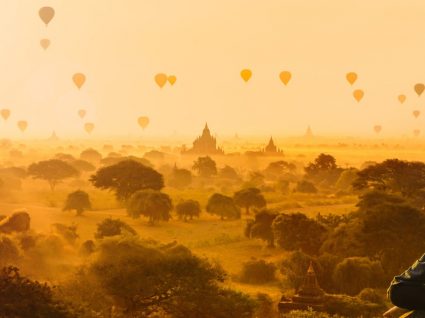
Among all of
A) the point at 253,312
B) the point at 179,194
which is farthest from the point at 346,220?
the point at 179,194

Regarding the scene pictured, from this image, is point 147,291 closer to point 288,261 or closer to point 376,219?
point 288,261

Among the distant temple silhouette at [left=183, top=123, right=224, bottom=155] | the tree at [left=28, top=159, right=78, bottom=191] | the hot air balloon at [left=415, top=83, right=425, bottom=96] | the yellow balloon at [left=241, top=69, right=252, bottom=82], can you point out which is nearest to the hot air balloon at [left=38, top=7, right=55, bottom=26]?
the tree at [left=28, top=159, right=78, bottom=191]

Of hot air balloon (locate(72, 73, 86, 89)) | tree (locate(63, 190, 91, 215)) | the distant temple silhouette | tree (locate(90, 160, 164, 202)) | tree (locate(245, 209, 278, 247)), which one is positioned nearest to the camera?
tree (locate(245, 209, 278, 247))

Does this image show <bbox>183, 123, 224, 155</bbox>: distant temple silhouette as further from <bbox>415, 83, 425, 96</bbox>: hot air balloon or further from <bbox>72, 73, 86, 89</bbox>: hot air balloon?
<bbox>415, 83, 425, 96</bbox>: hot air balloon

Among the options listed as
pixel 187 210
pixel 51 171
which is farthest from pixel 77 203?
pixel 51 171

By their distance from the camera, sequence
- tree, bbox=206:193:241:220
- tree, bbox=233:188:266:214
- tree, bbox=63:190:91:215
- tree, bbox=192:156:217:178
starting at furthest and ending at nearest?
tree, bbox=192:156:217:178, tree, bbox=233:188:266:214, tree, bbox=63:190:91:215, tree, bbox=206:193:241:220

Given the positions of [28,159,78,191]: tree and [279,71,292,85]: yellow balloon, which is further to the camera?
[279,71,292,85]: yellow balloon

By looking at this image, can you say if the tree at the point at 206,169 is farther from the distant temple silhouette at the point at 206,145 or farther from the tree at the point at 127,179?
the tree at the point at 127,179
